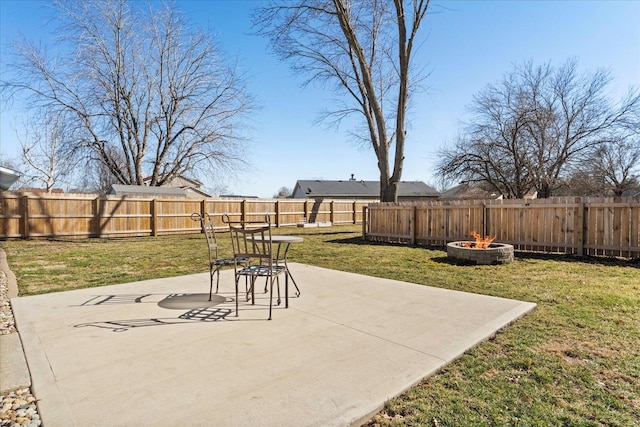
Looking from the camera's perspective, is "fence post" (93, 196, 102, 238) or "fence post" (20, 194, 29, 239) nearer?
"fence post" (20, 194, 29, 239)

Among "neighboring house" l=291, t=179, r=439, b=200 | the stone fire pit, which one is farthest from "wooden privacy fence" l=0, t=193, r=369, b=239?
"neighboring house" l=291, t=179, r=439, b=200

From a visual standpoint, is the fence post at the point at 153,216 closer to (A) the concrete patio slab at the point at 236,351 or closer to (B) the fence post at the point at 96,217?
(B) the fence post at the point at 96,217

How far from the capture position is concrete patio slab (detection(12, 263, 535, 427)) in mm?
1878

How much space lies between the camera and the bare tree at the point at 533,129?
60.2 ft

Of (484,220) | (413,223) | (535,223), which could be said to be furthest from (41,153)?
(535,223)

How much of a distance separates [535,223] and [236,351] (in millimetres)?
8370

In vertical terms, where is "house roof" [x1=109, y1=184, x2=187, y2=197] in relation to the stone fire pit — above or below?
above

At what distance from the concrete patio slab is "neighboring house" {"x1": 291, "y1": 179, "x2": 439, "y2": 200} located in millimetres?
34278

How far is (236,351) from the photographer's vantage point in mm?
2627

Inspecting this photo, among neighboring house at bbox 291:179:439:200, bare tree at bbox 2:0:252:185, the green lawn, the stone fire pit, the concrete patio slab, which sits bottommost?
the green lawn

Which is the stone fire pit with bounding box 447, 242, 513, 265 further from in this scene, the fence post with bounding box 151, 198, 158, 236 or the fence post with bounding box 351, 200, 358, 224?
the fence post with bounding box 351, 200, 358, 224

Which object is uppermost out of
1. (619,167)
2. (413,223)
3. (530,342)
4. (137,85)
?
(137,85)

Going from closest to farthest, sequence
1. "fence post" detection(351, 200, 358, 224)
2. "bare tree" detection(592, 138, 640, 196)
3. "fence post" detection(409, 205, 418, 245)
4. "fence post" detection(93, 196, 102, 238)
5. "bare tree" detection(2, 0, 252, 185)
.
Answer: "fence post" detection(409, 205, 418, 245) → "fence post" detection(93, 196, 102, 238) → "bare tree" detection(2, 0, 252, 185) → "bare tree" detection(592, 138, 640, 196) → "fence post" detection(351, 200, 358, 224)

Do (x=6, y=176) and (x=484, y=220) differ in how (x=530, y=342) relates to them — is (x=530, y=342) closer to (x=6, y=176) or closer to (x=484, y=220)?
(x=6, y=176)
